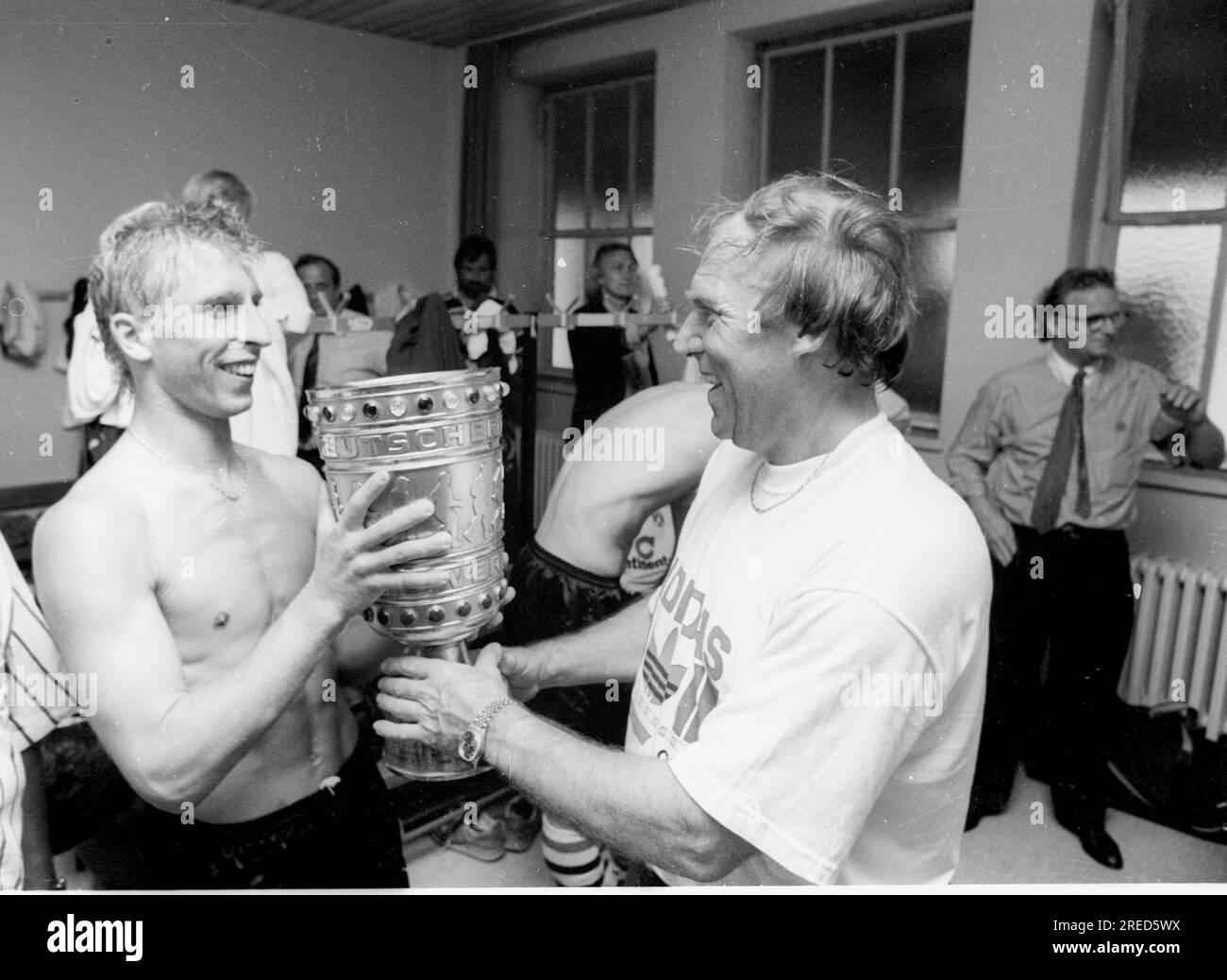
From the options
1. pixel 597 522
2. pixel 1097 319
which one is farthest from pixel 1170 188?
pixel 597 522

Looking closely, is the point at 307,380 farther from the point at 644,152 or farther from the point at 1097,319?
the point at 1097,319

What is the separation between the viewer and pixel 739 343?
0.95 metres

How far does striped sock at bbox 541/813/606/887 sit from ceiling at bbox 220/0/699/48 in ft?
3.89

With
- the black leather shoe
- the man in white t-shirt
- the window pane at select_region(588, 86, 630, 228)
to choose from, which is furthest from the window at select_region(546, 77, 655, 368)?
the black leather shoe

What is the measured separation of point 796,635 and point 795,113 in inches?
32.9

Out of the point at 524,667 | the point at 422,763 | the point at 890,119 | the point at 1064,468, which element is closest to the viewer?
the point at 422,763

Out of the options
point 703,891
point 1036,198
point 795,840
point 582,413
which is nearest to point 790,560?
point 795,840

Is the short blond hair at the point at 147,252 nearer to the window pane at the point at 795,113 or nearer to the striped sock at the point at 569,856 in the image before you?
the window pane at the point at 795,113

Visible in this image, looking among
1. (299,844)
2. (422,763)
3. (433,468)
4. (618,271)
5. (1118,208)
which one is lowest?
(299,844)

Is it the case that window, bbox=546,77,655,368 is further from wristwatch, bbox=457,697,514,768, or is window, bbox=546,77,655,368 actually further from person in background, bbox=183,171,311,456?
wristwatch, bbox=457,697,514,768

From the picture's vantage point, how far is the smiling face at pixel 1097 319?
1.30m

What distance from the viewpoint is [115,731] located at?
3.01 feet
